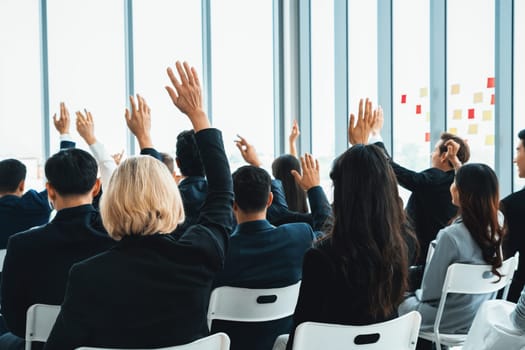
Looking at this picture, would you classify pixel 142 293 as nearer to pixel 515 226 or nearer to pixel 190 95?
pixel 190 95

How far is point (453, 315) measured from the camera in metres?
2.64

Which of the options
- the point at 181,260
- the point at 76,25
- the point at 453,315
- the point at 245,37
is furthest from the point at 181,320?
the point at 245,37

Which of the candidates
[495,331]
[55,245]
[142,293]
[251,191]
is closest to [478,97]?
[251,191]

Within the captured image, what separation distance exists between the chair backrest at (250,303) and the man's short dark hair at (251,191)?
0.35m

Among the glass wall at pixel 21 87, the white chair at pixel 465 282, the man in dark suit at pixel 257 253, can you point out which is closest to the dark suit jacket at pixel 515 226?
the white chair at pixel 465 282

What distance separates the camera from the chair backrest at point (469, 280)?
97.2 inches

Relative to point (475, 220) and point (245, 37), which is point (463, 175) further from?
point (245, 37)

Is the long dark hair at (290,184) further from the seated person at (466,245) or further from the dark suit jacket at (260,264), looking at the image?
the dark suit jacket at (260,264)

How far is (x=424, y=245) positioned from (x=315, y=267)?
2247 millimetres

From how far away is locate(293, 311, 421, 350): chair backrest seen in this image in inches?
62.2

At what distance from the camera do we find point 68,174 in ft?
6.70

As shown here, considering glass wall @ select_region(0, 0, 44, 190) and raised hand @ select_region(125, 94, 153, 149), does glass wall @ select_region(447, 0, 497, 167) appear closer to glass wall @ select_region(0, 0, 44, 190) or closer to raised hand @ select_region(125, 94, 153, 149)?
raised hand @ select_region(125, 94, 153, 149)

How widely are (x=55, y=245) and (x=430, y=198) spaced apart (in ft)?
8.22

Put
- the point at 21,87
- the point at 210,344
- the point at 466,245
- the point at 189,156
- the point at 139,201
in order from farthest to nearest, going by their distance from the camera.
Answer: the point at 21,87 → the point at 189,156 → the point at 466,245 → the point at 139,201 → the point at 210,344
